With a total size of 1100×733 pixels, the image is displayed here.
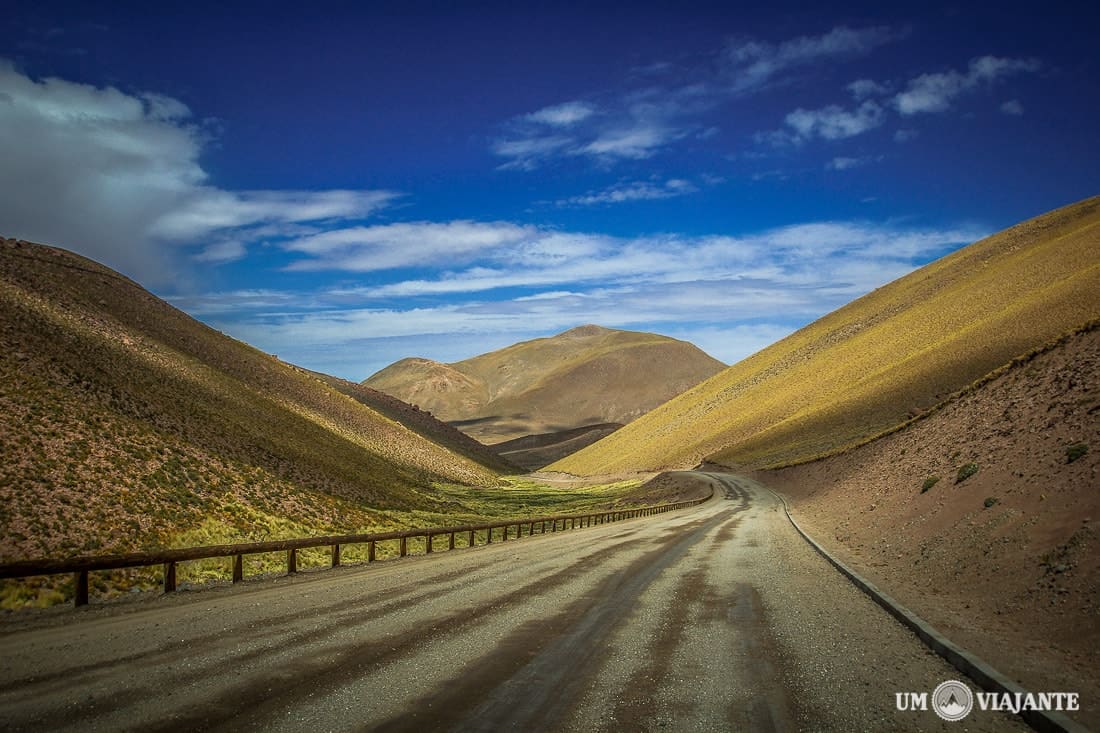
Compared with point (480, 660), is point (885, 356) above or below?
above

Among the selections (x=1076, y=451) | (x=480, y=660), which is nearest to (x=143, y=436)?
(x=480, y=660)

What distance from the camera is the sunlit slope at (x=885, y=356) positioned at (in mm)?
73000

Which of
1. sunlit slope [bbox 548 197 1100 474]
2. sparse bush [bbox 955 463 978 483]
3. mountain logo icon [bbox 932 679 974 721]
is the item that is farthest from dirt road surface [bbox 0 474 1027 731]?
sunlit slope [bbox 548 197 1100 474]

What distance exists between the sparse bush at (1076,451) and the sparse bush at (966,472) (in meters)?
4.71

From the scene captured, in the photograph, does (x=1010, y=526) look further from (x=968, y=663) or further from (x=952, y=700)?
(x=952, y=700)

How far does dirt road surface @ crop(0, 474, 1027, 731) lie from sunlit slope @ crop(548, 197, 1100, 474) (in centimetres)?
4372

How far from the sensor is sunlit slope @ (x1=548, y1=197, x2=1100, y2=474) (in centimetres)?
7300

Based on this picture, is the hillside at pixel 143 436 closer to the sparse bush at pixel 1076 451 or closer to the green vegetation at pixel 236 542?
the green vegetation at pixel 236 542

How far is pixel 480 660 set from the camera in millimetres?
8188

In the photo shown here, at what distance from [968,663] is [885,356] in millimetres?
107289

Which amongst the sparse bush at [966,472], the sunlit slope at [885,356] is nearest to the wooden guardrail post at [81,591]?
the sparse bush at [966,472]

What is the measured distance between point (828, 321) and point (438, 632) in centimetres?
16584

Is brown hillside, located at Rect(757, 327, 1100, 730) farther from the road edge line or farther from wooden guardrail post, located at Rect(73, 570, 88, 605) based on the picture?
wooden guardrail post, located at Rect(73, 570, 88, 605)

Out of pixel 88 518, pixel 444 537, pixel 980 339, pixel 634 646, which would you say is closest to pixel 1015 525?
pixel 634 646
